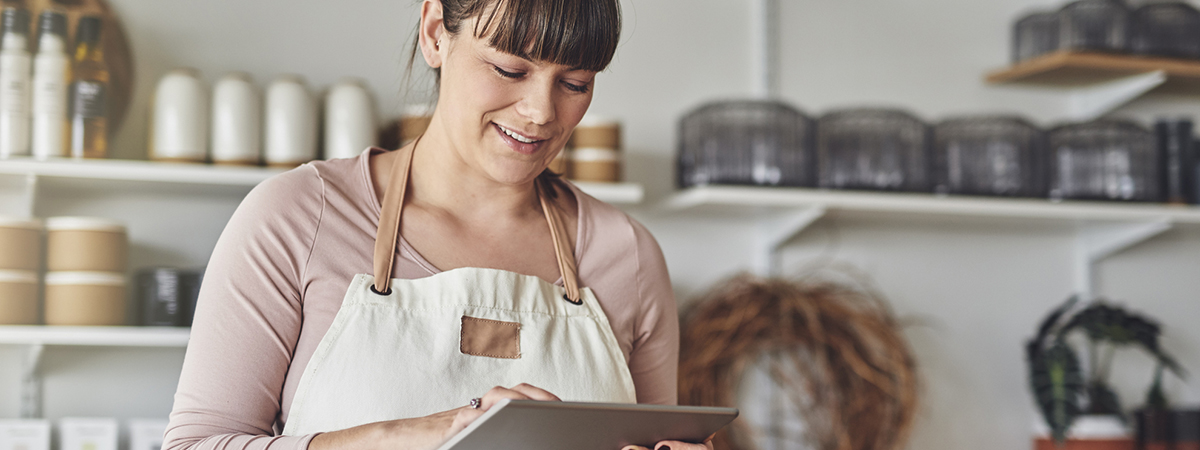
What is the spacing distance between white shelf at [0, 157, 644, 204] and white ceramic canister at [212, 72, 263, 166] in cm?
2

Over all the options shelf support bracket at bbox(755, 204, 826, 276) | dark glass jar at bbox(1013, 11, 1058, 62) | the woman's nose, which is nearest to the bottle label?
the woman's nose

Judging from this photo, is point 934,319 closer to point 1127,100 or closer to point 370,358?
point 1127,100

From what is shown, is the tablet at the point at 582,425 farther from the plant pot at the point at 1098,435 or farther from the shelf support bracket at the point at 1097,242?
the shelf support bracket at the point at 1097,242

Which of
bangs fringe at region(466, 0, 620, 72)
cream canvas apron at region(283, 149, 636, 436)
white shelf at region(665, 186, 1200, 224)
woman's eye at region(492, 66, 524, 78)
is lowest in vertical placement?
cream canvas apron at region(283, 149, 636, 436)

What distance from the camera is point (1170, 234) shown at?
7.83 feet

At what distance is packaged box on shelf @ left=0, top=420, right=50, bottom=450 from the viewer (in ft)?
5.08

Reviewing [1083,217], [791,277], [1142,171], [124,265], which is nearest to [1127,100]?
[1142,171]

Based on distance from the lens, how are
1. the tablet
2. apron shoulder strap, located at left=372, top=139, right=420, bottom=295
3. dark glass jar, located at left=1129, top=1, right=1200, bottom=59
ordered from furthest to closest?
dark glass jar, located at left=1129, top=1, right=1200, bottom=59, apron shoulder strap, located at left=372, top=139, right=420, bottom=295, the tablet

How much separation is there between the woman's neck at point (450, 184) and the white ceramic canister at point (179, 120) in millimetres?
775

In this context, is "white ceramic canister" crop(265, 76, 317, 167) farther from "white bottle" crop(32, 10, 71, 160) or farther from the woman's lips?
the woman's lips

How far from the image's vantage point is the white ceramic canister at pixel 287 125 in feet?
5.30

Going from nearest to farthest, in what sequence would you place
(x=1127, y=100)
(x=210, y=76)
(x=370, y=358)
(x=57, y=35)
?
(x=370, y=358) < (x=57, y=35) < (x=210, y=76) < (x=1127, y=100)

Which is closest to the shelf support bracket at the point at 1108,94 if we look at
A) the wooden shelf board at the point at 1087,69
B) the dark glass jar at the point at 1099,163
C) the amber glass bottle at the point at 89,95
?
the wooden shelf board at the point at 1087,69

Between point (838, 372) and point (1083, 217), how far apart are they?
0.61 meters
